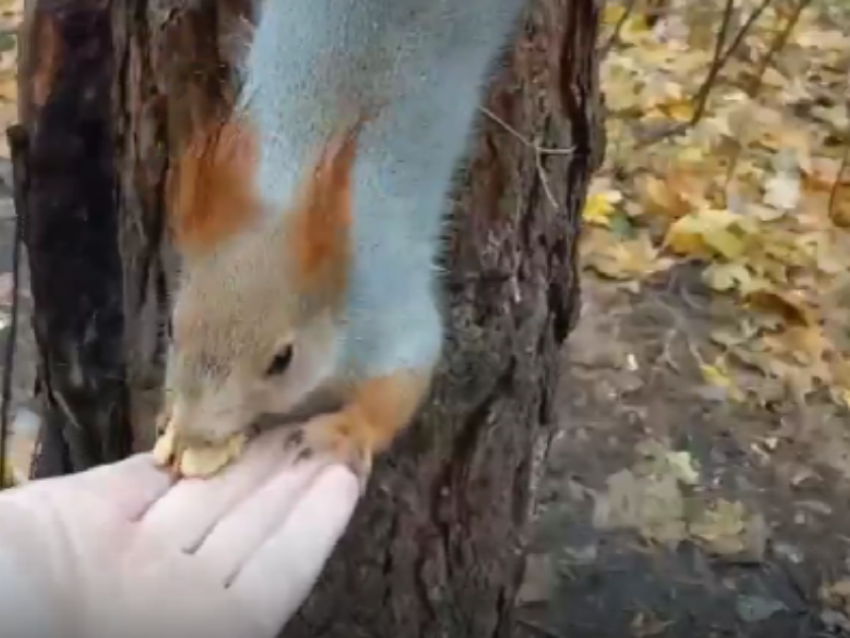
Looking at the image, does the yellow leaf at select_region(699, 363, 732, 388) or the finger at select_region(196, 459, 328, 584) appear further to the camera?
the yellow leaf at select_region(699, 363, 732, 388)

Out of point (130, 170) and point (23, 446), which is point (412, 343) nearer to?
point (130, 170)

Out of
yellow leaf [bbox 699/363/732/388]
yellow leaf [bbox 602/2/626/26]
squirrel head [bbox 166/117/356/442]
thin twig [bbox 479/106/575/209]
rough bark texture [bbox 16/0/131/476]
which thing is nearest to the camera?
squirrel head [bbox 166/117/356/442]

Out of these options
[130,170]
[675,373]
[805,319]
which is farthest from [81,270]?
[805,319]

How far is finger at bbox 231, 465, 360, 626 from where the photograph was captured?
93cm

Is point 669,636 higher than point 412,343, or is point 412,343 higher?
point 412,343

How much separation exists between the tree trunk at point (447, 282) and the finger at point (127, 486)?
0.20m

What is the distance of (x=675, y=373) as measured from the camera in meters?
2.00

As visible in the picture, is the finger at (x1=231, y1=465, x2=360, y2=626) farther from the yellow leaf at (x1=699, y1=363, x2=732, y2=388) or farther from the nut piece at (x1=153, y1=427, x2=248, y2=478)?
the yellow leaf at (x1=699, y1=363, x2=732, y2=388)

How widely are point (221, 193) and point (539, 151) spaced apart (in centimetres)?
33

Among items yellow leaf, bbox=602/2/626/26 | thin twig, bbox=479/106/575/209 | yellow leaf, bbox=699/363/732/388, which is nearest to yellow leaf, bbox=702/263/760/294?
yellow leaf, bbox=699/363/732/388

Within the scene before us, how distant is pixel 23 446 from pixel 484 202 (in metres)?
0.86

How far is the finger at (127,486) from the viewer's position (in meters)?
0.94

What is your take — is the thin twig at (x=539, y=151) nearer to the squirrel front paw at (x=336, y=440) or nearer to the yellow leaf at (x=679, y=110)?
the squirrel front paw at (x=336, y=440)

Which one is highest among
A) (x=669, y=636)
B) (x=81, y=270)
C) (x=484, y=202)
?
(x=484, y=202)
